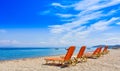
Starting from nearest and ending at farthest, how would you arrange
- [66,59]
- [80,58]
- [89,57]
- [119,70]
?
[119,70], [66,59], [80,58], [89,57]

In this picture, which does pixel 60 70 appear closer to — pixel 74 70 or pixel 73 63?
pixel 74 70

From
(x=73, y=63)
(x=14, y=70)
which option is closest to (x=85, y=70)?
(x=73, y=63)

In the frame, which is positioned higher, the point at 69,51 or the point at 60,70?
the point at 69,51

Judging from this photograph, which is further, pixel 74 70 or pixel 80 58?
pixel 80 58

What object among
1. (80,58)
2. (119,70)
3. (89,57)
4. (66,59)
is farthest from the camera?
(89,57)

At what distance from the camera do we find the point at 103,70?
8.96 metres

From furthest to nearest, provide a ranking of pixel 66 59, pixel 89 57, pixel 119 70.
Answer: pixel 89 57 → pixel 66 59 → pixel 119 70

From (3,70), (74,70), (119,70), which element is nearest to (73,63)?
(74,70)

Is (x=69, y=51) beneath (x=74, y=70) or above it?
above

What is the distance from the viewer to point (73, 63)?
10.7m

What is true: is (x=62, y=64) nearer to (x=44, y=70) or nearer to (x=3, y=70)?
(x=44, y=70)

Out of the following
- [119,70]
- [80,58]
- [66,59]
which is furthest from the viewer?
[80,58]

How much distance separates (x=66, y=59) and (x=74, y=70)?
1605mm

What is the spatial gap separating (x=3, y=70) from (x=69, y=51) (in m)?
3.37
